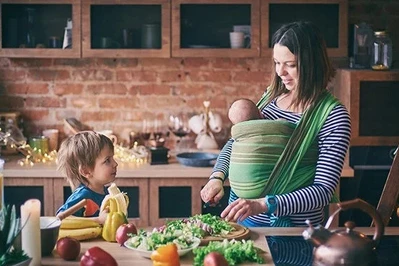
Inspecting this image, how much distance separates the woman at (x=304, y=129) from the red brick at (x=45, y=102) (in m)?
2.34

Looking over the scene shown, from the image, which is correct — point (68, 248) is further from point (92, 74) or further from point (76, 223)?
point (92, 74)

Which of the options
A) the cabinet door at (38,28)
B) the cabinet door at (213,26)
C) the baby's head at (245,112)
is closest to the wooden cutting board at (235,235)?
the baby's head at (245,112)

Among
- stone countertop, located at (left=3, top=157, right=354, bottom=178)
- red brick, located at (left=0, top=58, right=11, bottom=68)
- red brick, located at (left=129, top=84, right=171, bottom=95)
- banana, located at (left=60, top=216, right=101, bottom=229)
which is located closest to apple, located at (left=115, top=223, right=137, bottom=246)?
banana, located at (left=60, top=216, right=101, bottom=229)

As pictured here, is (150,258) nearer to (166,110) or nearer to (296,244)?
(296,244)

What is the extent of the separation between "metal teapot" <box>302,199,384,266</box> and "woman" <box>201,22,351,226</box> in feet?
1.62

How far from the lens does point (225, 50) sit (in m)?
4.87

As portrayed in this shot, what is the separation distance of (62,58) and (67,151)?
1998 mm

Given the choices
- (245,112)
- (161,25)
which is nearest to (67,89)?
(161,25)

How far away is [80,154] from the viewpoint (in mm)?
3305

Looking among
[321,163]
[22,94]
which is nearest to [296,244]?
[321,163]

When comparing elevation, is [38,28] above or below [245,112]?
above

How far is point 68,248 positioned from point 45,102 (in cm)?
285

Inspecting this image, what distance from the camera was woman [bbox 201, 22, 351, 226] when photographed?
9.59 feet

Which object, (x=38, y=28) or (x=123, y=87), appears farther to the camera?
(x=123, y=87)
